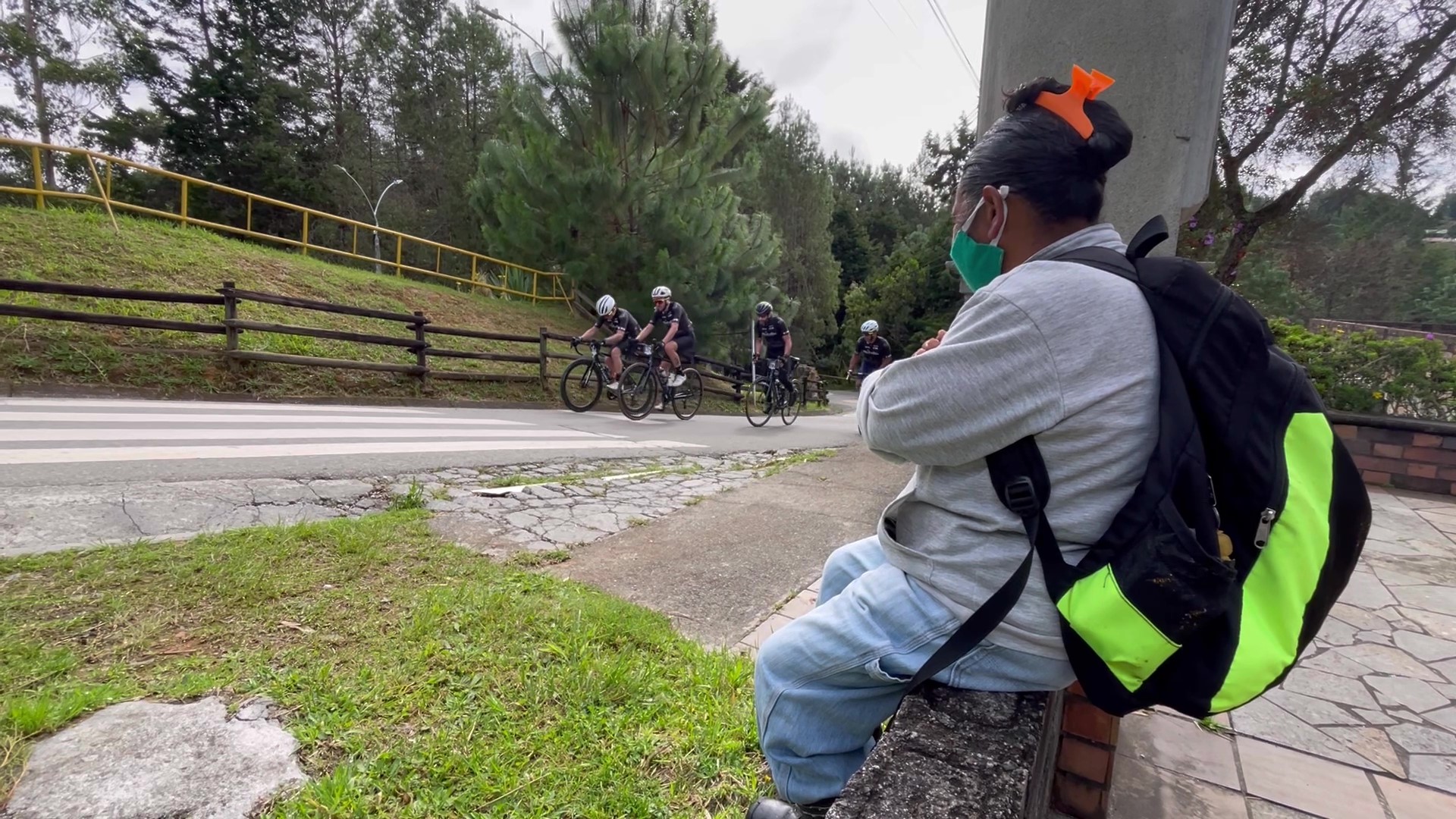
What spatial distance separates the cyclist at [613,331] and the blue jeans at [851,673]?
824 centimetres

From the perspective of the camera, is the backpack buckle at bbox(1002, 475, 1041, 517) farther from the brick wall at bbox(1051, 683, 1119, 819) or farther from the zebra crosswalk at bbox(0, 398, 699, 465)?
the zebra crosswalk at bbox(0, 398, 699, 465)

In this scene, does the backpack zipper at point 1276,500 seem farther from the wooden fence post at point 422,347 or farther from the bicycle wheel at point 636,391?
the wooden fence post at point 422,347

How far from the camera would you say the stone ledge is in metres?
0.88

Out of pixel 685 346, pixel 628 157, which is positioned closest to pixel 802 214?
pixel 628 157

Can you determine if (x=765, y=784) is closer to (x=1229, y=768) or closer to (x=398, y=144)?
(x=1229, y=768)

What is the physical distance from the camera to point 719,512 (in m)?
4.14

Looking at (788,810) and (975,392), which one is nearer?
(975,392)

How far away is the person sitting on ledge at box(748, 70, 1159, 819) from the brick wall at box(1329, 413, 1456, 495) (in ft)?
21.2

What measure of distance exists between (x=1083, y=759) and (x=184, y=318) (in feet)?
36.2

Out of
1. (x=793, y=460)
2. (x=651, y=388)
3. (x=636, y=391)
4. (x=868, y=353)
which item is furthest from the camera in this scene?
(x=868, y=353)

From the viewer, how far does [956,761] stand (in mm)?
964

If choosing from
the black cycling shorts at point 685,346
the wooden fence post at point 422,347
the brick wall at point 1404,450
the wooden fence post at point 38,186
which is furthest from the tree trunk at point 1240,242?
the wooden fence post at point 38,186

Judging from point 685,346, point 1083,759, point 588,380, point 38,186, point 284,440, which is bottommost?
point 1083,759

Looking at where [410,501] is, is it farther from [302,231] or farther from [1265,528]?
[302,231]
